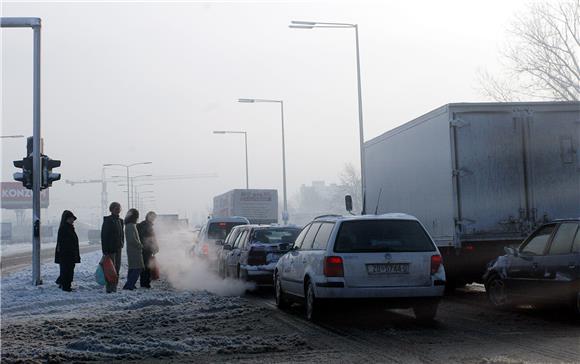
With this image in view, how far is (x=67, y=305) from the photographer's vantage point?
14.6m

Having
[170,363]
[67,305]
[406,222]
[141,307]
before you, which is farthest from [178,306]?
[170,363]

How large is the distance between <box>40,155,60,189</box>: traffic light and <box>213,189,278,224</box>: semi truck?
2218 centimetres

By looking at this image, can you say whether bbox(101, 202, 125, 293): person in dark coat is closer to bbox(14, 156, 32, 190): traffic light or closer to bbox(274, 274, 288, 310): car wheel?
bbox(14, 156, 32, 190): traffic light

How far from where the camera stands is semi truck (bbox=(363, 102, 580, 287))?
568 inches

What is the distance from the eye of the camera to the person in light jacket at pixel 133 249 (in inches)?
684

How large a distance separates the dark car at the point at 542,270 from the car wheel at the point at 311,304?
125 inches

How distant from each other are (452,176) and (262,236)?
5.07 metres

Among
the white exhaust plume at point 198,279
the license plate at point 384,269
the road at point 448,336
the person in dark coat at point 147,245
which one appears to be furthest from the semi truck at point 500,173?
the person in dark coat at point 147,245

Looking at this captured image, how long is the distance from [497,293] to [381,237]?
2.82 meters

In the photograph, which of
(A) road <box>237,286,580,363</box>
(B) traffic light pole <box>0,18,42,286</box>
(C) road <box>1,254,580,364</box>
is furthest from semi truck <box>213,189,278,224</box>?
(A) road <box>237,286,580,363</box>

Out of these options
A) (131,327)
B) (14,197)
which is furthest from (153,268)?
(14,197)

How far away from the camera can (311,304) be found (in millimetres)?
11633

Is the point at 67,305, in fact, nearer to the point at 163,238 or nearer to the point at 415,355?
the point at 415,355

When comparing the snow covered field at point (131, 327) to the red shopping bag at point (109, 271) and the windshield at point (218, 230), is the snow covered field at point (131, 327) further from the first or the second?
the windshield at point (218, 230)
